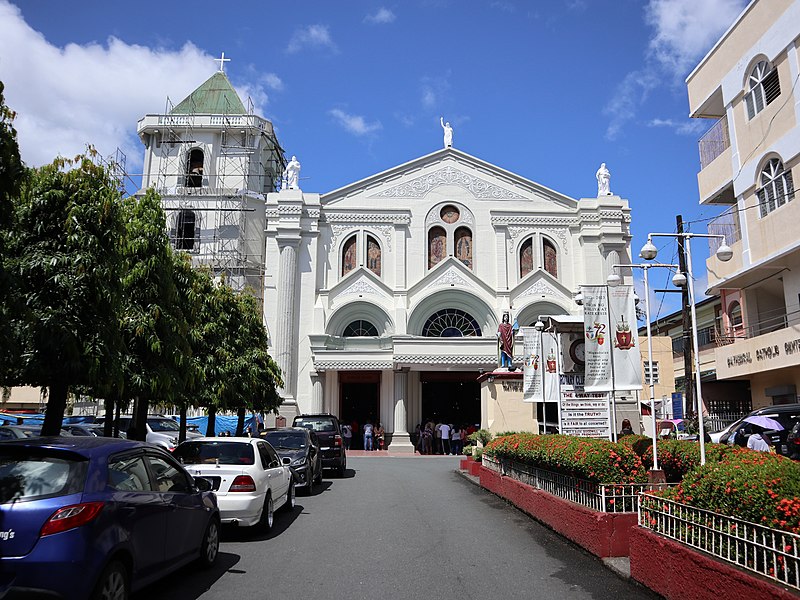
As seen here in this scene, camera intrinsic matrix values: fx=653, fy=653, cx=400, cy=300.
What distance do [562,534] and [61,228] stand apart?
848 centimetres

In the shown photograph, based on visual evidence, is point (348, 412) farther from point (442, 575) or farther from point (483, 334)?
point (442, 575)

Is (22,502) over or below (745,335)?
below

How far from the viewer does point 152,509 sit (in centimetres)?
612

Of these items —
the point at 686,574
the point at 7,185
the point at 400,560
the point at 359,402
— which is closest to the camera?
the point at 686,574

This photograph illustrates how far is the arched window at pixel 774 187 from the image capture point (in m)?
19.2

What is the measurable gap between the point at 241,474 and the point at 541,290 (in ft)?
96.0

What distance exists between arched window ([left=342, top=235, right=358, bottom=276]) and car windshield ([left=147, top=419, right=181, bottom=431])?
572 inches

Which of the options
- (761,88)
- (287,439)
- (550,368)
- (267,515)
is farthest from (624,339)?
(761,88)

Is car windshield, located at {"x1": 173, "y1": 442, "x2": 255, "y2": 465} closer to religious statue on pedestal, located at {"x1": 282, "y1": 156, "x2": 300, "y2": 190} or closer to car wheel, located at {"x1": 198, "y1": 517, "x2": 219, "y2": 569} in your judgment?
car wheel, located at {"x1": 198, "y1": 517, "x2": 219, "y2": 569}

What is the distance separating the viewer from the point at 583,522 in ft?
28.3

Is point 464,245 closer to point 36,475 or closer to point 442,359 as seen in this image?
point 442,359

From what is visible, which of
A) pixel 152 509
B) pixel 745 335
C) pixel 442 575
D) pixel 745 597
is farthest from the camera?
pixel 745 335

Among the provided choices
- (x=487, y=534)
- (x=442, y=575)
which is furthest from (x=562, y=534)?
(x=442, y=575)

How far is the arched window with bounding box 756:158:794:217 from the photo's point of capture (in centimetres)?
1916
